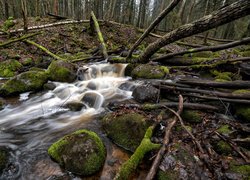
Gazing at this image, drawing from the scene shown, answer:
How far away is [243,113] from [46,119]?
512 centimetres

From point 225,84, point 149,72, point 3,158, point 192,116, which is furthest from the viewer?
point 149,72

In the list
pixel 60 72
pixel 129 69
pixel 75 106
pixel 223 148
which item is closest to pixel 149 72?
pixel 129 69

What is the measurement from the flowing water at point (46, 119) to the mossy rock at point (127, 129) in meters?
0.26

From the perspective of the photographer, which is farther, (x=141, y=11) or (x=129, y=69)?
(x=141, y=11)

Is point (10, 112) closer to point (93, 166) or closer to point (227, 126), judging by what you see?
point (93, 166)

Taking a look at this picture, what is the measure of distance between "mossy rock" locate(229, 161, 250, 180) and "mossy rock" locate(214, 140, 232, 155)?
316 mm

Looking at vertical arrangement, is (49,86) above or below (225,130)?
below

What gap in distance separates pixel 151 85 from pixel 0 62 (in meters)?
7.75

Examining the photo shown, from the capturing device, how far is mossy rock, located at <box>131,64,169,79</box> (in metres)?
7.66

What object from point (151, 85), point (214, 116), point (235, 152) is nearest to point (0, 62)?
point (151, 85)

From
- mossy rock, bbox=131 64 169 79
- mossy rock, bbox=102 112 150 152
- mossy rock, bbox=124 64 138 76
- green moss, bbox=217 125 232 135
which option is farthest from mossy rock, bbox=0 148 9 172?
mossy rock, bbox=124 64 138 76

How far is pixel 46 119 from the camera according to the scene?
551cm

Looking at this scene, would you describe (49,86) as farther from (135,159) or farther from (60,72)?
(135,159)

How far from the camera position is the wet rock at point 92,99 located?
6289 mm
